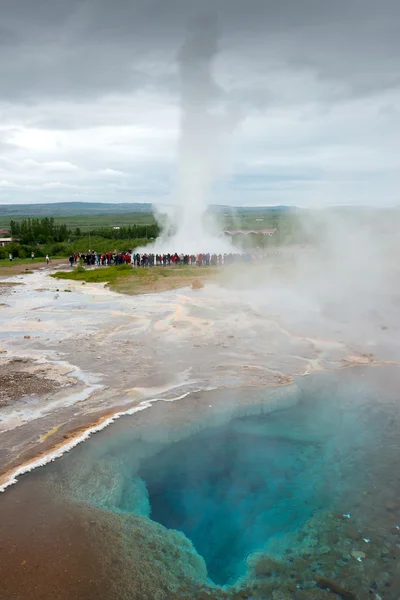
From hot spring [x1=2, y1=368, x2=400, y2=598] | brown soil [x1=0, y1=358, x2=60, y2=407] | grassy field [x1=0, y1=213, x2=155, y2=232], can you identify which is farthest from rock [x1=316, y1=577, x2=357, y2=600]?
grassy field [x1=0, y1=213, x2=155, y2=232]

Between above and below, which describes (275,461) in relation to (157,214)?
below

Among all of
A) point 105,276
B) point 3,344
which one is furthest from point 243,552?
point 105,276

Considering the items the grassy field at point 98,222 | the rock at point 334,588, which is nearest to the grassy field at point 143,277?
the rock at point 334,588

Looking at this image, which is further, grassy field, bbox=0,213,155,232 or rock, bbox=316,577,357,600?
grassy field, bbox=0,213,155,232

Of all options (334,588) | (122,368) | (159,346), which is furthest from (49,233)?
(334,588)

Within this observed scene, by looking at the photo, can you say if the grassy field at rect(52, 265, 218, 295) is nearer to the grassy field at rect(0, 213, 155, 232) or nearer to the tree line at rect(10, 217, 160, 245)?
the tree line at rect(10, 217, 160, 245)

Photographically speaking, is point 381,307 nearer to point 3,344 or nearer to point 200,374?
point 200,374
